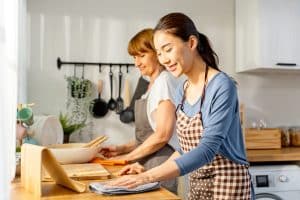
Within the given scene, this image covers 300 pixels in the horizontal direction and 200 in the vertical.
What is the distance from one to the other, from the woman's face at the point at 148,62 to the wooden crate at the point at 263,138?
1.04 meters

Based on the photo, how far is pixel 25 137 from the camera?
5.06 feet

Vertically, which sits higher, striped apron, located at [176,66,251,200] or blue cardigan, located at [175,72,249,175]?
blue cardigan, located at [175,72,249,175]

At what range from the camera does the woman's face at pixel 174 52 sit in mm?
1263

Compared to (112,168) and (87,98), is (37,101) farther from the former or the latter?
(112,168)

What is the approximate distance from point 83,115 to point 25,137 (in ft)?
3.16

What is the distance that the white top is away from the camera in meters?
1.65

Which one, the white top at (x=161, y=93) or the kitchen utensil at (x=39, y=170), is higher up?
the white top at (x=161, y=93)

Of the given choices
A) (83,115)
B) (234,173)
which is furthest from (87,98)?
(234,173)

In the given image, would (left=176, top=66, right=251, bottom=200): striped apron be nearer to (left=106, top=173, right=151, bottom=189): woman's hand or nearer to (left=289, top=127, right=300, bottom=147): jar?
(left=106, top=173, right=151, bottom=189): woman's hand

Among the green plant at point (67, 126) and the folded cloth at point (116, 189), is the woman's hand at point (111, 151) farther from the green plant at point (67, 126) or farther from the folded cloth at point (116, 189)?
the folded cloth at point (116, 189)

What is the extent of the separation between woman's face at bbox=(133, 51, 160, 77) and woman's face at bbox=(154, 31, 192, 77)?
0.48 m

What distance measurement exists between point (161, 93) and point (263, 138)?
1195 millimetres

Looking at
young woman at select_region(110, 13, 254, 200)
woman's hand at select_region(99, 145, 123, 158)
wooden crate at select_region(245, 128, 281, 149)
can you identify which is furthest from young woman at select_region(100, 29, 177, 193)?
wooden crate at select_region(245, 128, 281, 149)

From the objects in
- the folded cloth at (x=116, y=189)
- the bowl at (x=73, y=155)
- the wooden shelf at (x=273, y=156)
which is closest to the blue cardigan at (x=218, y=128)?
the folded cloth at (x=116, y=189)
